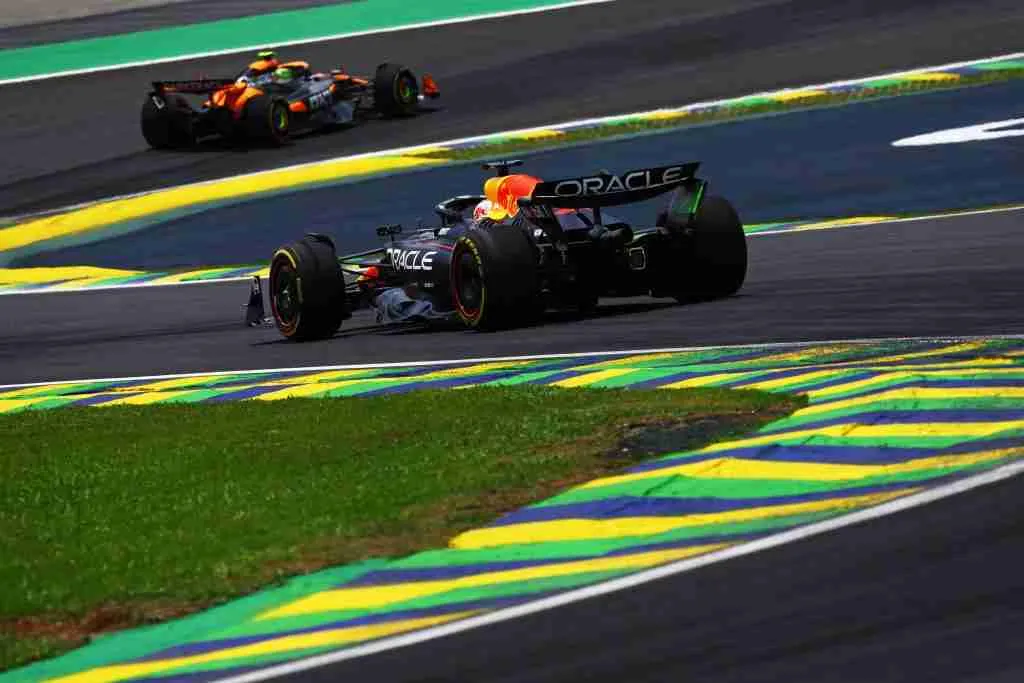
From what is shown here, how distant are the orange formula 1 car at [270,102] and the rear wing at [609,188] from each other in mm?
16430

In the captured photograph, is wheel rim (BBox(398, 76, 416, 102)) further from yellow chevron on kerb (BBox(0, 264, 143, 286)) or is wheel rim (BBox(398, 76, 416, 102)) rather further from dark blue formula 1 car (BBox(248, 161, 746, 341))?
dark blue formula 1 car (BBox(248, 161, 746, 341))

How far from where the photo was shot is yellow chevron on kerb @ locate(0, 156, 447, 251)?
96.4 ft

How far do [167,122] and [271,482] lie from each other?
2376cm

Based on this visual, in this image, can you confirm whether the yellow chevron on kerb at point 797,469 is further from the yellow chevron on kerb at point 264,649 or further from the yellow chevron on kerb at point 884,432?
the yellow chevron on kerb at point 264,649

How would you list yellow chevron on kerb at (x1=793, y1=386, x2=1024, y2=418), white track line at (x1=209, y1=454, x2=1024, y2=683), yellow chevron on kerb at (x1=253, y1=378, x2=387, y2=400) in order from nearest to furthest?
white track line at (x1=209, y1=454, x2=1024, y2=683), yellow chevron on kerb at (x1=793, y1=386, x2=1024, y2=418), yellow chevron on kerb at (x1=253, y1=378, x2=387, y2=400)

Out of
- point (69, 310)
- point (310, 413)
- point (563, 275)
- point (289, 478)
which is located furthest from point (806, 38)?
point (289, 478)

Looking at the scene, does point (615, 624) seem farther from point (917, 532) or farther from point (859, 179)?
point (859, 179)

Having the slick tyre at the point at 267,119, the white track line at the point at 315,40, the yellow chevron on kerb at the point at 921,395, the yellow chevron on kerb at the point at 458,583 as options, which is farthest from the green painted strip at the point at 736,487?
the white track line at the point at 315,40

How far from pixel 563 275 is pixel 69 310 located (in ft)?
26.3

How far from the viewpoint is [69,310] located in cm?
2352

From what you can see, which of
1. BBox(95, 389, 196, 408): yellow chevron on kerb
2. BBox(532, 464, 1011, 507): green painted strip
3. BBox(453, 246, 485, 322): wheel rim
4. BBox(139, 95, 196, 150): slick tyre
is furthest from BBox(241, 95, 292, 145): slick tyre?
BBox(532, 464, 1011, 507): green painted strip

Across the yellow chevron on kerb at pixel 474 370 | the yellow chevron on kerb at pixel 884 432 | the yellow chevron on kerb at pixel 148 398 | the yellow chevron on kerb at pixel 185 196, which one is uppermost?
the yellow chevron on kerb at pixel 185 196

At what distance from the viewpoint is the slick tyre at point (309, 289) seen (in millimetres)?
Answer: 19016

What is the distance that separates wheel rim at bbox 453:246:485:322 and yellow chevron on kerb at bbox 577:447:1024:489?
779cm
